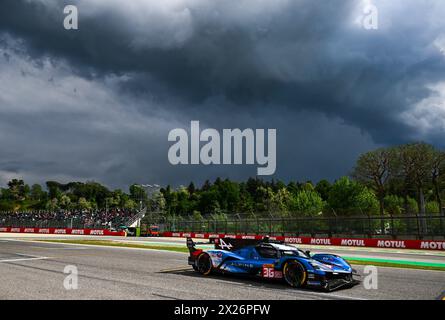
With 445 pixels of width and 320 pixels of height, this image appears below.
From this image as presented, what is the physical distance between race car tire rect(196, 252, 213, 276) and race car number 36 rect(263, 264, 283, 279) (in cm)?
196

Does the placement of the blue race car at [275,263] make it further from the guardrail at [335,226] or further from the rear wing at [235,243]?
the guardrail at [335,226]

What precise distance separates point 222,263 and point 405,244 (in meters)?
20.8

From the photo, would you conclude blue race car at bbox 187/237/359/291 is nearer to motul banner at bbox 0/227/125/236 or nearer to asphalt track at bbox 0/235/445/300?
asphalt track at bbox 0/235/445/300

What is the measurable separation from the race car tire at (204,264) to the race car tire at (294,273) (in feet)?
8.69

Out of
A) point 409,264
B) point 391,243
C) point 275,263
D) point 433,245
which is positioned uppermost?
point 275,263

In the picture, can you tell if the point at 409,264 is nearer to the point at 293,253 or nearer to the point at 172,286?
the point at 293,253

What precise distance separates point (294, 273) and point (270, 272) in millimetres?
713

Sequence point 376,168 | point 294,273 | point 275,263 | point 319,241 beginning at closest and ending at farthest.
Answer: point 294,273 < point 275,263 < point 319,241 < point 376,168

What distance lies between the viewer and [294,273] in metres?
9.25

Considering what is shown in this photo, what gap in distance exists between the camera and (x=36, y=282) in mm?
A: 9828

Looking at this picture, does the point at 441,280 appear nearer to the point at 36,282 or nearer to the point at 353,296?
the point at 353,296

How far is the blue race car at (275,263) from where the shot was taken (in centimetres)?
891

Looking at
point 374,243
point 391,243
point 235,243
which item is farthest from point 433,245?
point 235,243
